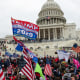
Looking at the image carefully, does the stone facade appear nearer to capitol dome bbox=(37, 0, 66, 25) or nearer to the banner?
capitol dome bbox=(37, 0, 66, 25)

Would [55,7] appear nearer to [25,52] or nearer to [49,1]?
[49,1]

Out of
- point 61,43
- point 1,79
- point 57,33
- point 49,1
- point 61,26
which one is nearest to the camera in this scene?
point 1,79

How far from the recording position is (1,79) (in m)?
5.32

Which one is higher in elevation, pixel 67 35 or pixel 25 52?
pixel 67 35

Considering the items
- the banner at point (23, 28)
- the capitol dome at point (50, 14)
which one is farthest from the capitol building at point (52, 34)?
the banner at point (23, 28)

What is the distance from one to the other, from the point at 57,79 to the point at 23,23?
164 inches

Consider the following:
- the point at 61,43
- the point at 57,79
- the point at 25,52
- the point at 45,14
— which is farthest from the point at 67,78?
the point at 45,14

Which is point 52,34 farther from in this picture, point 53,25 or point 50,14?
point 50,14

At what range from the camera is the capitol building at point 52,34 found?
36081 mm

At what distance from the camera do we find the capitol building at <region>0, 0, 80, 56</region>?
36.1 meters

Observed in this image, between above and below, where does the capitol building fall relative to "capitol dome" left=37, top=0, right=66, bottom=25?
below

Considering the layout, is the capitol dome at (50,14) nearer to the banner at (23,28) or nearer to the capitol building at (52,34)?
the capitol building at (52,34)

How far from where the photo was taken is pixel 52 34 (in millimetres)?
70938

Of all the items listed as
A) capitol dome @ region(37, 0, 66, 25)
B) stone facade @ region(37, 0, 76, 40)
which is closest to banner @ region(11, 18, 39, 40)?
stone facade @ region(37, 0, 76, 40)
